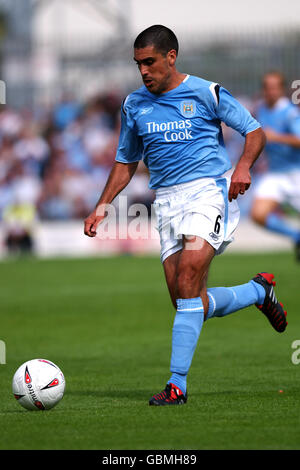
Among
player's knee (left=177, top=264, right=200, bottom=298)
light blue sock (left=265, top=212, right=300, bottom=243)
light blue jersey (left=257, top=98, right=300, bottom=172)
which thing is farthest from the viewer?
light blue sock (left=265, top=212, right=300, bottom=243)

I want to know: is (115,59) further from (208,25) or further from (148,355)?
(148,355)

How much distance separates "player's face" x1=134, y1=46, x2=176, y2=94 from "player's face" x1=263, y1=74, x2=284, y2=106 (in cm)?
683

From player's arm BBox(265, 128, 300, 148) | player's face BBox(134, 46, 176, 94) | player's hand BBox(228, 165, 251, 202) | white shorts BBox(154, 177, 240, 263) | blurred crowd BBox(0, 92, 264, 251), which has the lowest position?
blurred crowd BBox(0, 92, 264, 251)

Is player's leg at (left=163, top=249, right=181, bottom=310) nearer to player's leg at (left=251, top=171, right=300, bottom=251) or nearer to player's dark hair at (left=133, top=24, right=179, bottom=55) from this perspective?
player's dark hair at (left=133, top=24, right=179, bottom=55)

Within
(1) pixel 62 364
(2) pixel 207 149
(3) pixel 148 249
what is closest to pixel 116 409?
(2) pixel 207 149

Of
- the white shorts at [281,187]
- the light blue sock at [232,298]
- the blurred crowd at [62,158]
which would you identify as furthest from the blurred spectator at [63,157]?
→ the light blue sock at [232,298]

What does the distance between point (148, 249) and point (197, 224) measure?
1714cm

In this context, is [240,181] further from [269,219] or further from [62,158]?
[62,158]

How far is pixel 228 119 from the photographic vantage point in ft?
21.1

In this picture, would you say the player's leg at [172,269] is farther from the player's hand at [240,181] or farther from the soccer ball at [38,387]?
the soccer ball at [38,387]

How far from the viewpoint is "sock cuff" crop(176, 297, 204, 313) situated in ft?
20.6

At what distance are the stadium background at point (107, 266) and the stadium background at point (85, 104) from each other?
42 mm

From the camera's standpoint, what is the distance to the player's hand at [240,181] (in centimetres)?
611

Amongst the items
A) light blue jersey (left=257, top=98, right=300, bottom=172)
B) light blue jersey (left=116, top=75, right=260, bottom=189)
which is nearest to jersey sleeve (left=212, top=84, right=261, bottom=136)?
light blue jersey (left=116, top=75, right=260, bottom=189)
